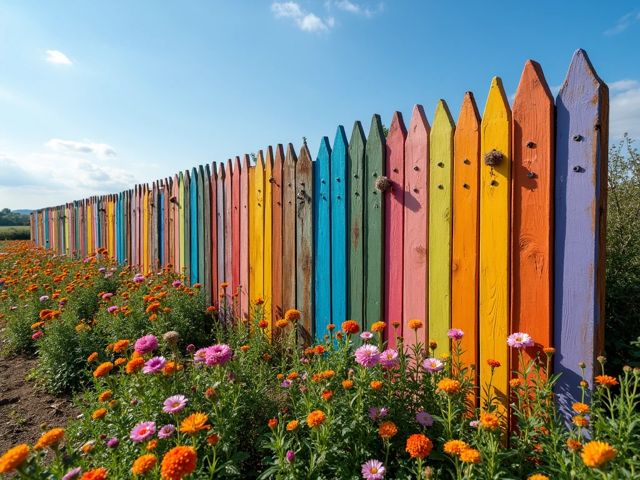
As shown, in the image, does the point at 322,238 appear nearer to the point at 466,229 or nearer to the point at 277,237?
the point at 277,237

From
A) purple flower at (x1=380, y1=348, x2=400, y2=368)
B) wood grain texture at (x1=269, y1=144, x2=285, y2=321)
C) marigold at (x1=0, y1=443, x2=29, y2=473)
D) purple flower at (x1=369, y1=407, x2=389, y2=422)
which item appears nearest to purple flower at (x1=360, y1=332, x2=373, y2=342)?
purple flower at (x1=380, y1=348, x2=400, y2=368)

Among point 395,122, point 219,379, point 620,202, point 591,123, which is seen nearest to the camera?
point 591,123

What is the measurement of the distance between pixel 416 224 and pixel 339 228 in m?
0.73

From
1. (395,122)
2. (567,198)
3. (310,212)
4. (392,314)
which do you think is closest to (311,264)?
(310,212)

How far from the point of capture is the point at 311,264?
10.8ft

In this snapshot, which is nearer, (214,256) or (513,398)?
(513,398)

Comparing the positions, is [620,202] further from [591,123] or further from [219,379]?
[219,379]

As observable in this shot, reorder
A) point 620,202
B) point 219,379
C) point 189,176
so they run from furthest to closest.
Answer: point 189,176, point 620,202, point 219,379

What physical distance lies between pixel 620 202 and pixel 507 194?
2622mm

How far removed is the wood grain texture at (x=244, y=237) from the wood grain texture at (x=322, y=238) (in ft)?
3.59

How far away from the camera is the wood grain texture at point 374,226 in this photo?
269 cm

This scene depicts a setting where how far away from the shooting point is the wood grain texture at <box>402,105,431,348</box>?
240cm

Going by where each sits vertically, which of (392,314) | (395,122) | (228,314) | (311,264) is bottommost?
(228,314)

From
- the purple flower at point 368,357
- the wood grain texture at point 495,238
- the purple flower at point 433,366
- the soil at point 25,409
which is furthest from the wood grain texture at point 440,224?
the soil at point 25,409
